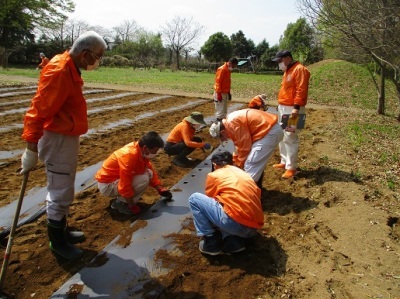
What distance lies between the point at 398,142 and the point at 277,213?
190 inches

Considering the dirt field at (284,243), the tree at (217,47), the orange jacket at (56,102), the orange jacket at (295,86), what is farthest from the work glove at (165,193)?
the tree at (217,47)

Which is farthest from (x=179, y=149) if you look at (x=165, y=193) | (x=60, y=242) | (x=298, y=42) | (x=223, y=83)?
(x=298, y=42)

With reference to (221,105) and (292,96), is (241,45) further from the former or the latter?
(292,96)

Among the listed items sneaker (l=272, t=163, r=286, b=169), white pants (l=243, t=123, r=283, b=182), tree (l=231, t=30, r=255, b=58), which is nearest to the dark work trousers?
sneaker (l=272, t=163, r=286, b=169)

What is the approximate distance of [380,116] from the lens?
35.5 feet

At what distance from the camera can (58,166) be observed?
8.84 feet

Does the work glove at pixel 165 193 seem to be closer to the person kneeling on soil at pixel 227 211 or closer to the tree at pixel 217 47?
the person kneeling on soil at pixel 227 211

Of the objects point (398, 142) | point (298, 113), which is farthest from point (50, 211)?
point (398, 142)

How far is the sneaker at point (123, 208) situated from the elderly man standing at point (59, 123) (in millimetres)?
899

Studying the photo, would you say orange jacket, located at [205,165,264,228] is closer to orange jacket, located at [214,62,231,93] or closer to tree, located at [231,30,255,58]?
orange jacket, located at [214,62,231,93]

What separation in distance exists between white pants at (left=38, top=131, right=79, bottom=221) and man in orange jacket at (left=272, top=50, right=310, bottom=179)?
10.1ft

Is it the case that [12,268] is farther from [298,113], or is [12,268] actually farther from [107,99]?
[107,99]

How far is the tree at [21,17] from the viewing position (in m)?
28.0

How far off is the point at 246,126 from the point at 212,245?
5.03ft
